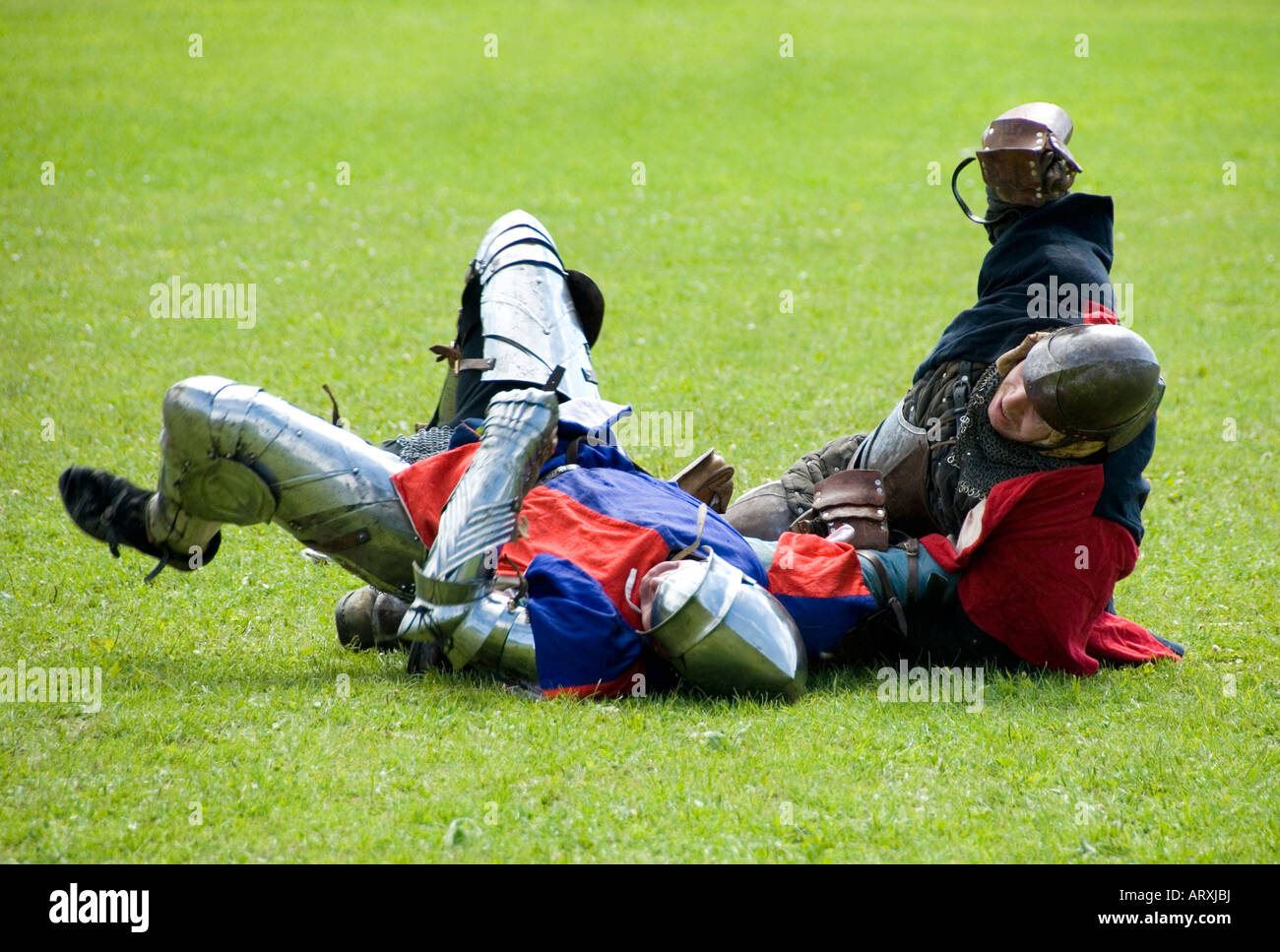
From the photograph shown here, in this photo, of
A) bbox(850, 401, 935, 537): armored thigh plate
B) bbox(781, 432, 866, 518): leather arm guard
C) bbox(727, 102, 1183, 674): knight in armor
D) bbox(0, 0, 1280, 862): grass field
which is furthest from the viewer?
bbox(781, 432, 866, 518): leather arm guard

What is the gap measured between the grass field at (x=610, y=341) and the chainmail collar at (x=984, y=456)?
73 cm

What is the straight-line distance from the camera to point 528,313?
19.3ft

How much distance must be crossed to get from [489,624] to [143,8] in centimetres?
2258

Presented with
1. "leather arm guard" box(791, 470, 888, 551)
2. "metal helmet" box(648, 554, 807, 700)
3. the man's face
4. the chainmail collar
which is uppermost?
the man's face

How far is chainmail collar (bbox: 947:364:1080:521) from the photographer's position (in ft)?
16.8

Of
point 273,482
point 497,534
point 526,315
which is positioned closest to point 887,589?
point 497,534

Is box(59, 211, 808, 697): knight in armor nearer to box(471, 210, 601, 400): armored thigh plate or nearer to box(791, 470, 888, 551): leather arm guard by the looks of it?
box(471, 210, 601, 400): armored thigh plate

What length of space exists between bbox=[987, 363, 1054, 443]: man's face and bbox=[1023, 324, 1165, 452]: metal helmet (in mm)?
75

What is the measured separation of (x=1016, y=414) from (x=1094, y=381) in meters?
0.40

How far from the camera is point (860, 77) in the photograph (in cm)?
2264

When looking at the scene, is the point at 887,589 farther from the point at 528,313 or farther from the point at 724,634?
the point at 528,313

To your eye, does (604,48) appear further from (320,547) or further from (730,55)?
(320,547)

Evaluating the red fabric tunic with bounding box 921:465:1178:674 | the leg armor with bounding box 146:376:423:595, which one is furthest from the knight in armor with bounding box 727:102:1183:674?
the leg armor with bounding box 146:376:423:595

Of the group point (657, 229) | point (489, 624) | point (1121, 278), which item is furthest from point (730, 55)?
point (489, 624)
